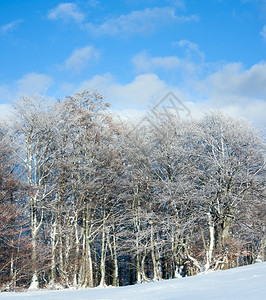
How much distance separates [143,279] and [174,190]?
6.97 metres

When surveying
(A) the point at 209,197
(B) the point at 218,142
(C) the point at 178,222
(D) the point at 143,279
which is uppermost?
(B) the point at 218,142

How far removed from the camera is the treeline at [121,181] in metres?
16.0

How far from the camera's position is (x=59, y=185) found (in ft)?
60.7

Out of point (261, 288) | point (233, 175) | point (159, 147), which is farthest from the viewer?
point (159, 147)

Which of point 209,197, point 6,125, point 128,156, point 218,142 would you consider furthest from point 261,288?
point 6,125

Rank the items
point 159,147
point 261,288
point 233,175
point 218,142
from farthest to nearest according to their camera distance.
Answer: point 159,147, point 218,142, point 233,175, point 261,288

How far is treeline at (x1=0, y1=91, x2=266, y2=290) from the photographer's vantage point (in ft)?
52.5

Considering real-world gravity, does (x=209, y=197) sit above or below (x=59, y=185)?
below

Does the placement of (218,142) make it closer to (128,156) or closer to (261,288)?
(128,156)

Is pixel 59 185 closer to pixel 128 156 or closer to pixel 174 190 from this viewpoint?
pixel 128 156

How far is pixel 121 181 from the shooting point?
20.6 m

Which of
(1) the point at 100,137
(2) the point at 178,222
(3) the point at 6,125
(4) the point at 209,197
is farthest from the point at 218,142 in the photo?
(3) the point at 6,125

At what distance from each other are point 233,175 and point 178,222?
14.4 feet

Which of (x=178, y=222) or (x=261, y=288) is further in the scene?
(x=178, y=222)
